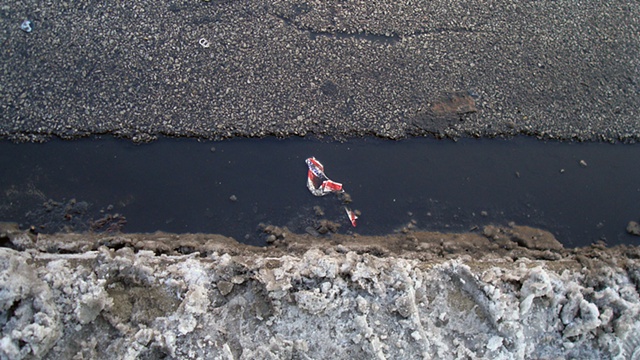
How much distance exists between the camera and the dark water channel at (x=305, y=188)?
15.9 feet

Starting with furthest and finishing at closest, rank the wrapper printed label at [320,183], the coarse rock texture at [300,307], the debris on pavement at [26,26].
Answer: the debris on pavement at [26,26]
the wrapper printed label at [320,183]
the coarse rock texture at [300,307]

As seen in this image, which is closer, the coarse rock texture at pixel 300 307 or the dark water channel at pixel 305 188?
the coarse rock texture at pixel 300 307

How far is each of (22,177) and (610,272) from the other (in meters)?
5.73

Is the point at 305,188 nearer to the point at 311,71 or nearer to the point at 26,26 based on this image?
the point at 311,71

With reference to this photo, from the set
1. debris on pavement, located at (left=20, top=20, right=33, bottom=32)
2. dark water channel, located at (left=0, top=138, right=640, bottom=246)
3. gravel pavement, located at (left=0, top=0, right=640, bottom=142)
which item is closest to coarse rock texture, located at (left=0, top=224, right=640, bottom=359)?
dark water channel, located at (left=0, top=138, right=640, bottom=246)

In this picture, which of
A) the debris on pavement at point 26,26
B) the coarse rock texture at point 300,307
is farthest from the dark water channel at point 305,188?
the debris on pavement at point 26,26

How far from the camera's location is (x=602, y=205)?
5250 millimetres

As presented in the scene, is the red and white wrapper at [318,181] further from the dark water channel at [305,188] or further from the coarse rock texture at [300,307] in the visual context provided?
the coarse rock texture at [300,307]

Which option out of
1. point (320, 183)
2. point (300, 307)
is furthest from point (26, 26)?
point (300, 307)

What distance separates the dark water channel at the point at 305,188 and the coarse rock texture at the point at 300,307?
53cm

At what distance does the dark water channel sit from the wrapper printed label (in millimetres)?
66

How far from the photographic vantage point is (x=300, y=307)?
394 centimetres

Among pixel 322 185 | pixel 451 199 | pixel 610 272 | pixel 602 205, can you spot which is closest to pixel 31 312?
pixel 322 185

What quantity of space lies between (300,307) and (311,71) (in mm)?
2617
